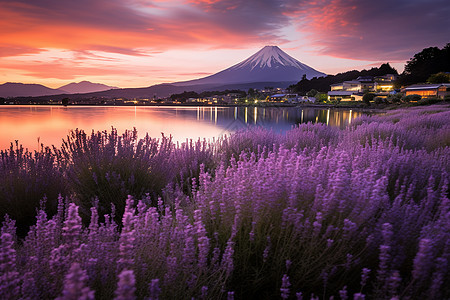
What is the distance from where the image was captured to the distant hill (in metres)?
113

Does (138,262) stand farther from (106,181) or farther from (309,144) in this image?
(309,144)

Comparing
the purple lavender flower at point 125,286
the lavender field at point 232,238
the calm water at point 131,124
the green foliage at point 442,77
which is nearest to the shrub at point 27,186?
the lavender field at point 232,238

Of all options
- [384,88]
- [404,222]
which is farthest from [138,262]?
[384,88]

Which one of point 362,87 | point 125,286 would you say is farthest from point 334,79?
point 125,286

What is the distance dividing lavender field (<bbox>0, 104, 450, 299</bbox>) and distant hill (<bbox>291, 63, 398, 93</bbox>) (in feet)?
404

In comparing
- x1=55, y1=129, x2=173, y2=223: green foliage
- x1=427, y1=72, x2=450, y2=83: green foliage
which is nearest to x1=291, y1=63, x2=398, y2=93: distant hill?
x1=427, y1=72, x2=450, y2=83: green foliage

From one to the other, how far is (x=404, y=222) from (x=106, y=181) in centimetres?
307

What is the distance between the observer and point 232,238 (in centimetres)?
197

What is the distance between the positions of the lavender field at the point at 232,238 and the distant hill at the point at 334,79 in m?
123

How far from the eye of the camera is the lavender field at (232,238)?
1.32 metres

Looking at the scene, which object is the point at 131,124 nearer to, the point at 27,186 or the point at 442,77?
the point at 27,186

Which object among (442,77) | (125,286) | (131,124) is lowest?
(131,124)

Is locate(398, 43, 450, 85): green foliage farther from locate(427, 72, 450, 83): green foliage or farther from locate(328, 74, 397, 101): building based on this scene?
locate(427, 72, 450, 83): green foliage

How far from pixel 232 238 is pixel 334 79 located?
13534cm
